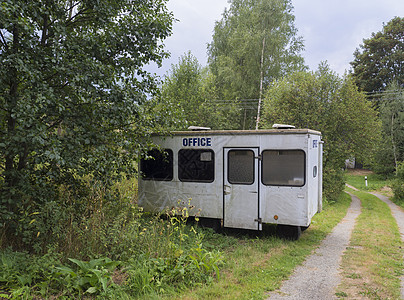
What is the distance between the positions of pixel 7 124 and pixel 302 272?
19.4 ft

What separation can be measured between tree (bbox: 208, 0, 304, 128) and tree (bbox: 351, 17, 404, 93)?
14507 mm

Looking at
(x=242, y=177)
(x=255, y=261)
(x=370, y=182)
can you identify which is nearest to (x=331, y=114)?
(x=242, y=177)

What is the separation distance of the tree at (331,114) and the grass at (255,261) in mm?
8995

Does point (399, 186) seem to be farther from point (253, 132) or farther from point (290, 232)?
point (253, 132)

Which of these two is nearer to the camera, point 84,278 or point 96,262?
point 84,278

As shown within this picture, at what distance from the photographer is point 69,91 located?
5977 mm

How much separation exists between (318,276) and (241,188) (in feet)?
9.54

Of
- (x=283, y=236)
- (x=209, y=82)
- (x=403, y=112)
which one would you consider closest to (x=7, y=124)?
(x=283, y=236)

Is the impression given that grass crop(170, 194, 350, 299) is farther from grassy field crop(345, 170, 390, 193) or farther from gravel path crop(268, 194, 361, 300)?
grassy field crop(345, 170, 390, 193)

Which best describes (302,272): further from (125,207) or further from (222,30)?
(222,30)

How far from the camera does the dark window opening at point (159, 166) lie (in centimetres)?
915

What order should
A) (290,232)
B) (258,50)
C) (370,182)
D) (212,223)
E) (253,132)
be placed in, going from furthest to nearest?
(370,182) < (258,50) < (212,223) < (290,232) < (253,132)

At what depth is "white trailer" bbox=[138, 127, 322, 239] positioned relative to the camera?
25.7ft

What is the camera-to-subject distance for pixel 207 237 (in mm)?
8203
